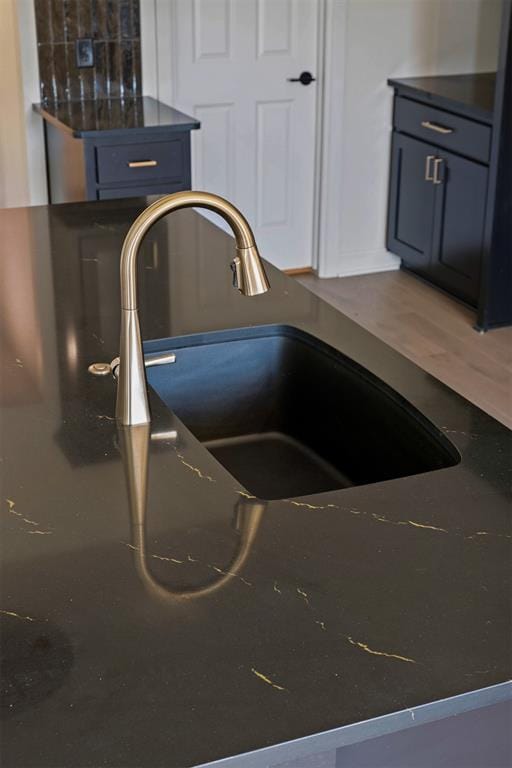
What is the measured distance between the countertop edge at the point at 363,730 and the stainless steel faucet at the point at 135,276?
2.07 ft

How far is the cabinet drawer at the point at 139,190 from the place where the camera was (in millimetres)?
4105

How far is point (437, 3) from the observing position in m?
5.07

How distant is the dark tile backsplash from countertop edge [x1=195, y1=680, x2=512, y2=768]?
3.89m

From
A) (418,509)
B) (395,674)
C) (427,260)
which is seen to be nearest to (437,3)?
(427,260)

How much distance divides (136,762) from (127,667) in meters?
0.14

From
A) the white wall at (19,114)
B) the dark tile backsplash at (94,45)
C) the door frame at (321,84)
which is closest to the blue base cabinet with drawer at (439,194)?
the door frame at (321,84)

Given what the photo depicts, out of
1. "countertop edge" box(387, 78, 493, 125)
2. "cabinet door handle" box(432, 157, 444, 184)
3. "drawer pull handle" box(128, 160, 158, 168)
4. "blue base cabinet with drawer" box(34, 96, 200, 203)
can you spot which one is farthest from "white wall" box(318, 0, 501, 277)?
"drawer pull handle" box(128, 160, 158, 168)

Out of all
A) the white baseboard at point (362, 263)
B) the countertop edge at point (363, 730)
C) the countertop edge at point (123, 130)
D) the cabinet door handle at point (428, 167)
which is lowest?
the white baseboard at point (362, 263)

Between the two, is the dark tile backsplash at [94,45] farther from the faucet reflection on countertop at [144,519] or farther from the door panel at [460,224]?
the faucet reflection on countertop at [144,519]

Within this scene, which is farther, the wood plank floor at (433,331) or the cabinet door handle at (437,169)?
the cabinet door handle at (437,169)

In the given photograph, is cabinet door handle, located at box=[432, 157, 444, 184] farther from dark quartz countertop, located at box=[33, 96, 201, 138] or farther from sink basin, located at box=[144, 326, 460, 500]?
sink basin, located at box=[144, 326, 460, 500]

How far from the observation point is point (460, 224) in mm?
4762

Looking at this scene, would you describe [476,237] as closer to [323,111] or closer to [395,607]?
[323,111]

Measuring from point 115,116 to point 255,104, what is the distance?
3.11ft
